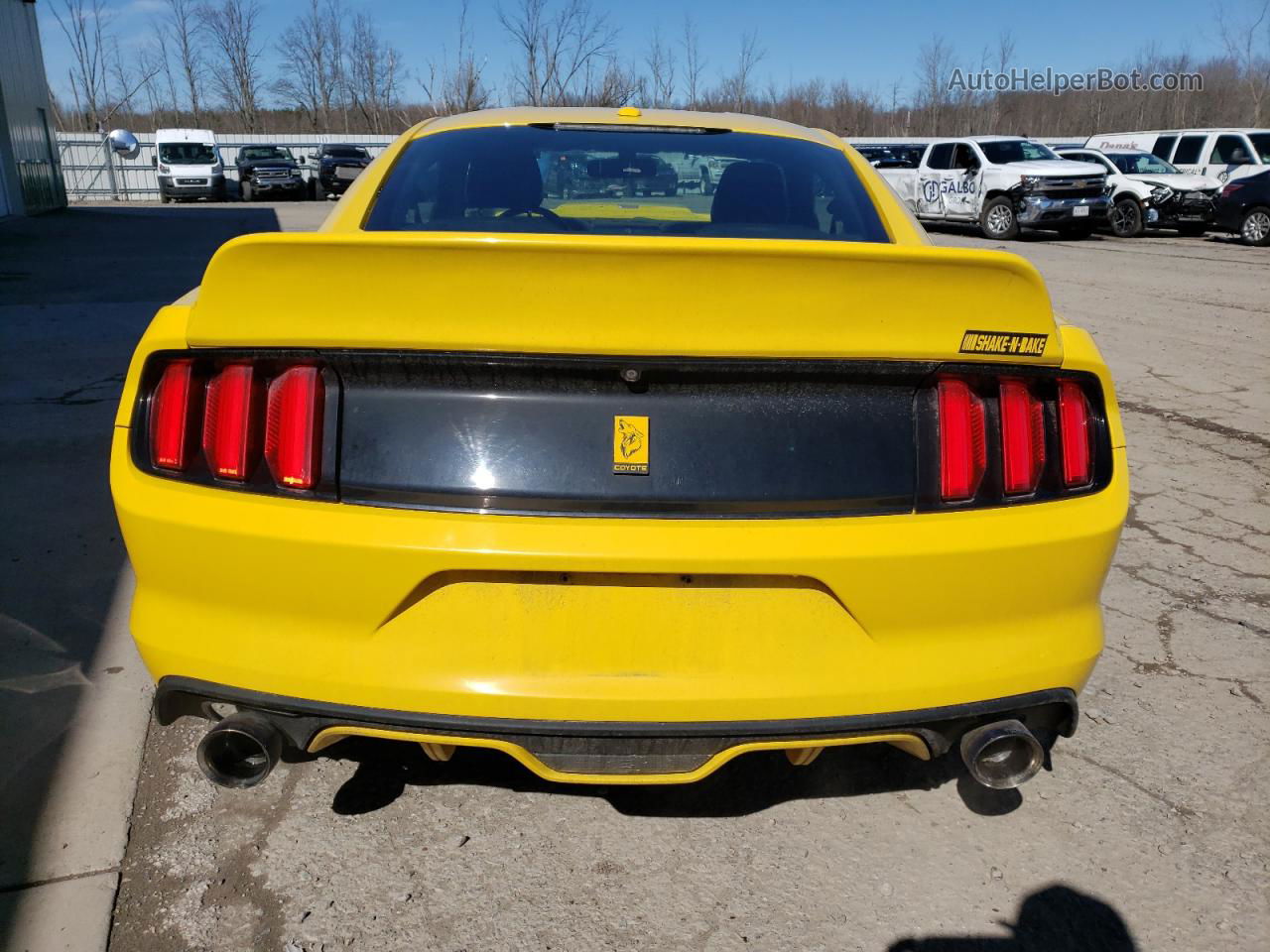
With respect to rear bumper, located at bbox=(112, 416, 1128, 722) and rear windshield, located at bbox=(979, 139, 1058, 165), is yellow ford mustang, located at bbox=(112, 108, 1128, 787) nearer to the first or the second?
rear bumper, located at bbox=(112, 416, 1128, 722)

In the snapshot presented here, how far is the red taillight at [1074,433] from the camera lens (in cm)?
192

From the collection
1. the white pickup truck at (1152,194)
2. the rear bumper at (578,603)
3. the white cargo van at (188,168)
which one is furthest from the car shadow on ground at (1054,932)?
the white cargo van at (188,168)

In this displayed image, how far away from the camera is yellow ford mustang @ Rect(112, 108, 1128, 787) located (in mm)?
1689

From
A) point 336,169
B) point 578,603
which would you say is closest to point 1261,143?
point 578,603

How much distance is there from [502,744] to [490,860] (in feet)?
1.84

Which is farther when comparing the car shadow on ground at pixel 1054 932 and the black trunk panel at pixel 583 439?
the car shadow on ground at pixel 1054 932

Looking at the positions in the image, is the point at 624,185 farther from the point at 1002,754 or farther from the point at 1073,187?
the point at 1073,187

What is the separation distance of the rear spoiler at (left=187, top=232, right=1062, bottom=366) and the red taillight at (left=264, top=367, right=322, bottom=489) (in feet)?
0.28

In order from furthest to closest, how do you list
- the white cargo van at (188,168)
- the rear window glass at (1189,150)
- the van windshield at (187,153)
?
the van windshield at (187,153) < the white cargo van at (188,168) < the rear window glass at (1189,150)

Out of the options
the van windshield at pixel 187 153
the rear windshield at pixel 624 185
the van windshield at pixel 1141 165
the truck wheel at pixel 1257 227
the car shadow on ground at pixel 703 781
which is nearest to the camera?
the car shadow on ground at pixel 703 781

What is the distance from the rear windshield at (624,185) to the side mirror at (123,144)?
36.3 m

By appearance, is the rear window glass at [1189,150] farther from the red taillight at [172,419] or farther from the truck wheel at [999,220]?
the red taillight at [172,419]

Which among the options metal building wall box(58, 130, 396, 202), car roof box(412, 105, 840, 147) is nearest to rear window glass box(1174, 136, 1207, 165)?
car roof box(412, 105, 840, 147)

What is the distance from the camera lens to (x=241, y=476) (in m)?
1.80
